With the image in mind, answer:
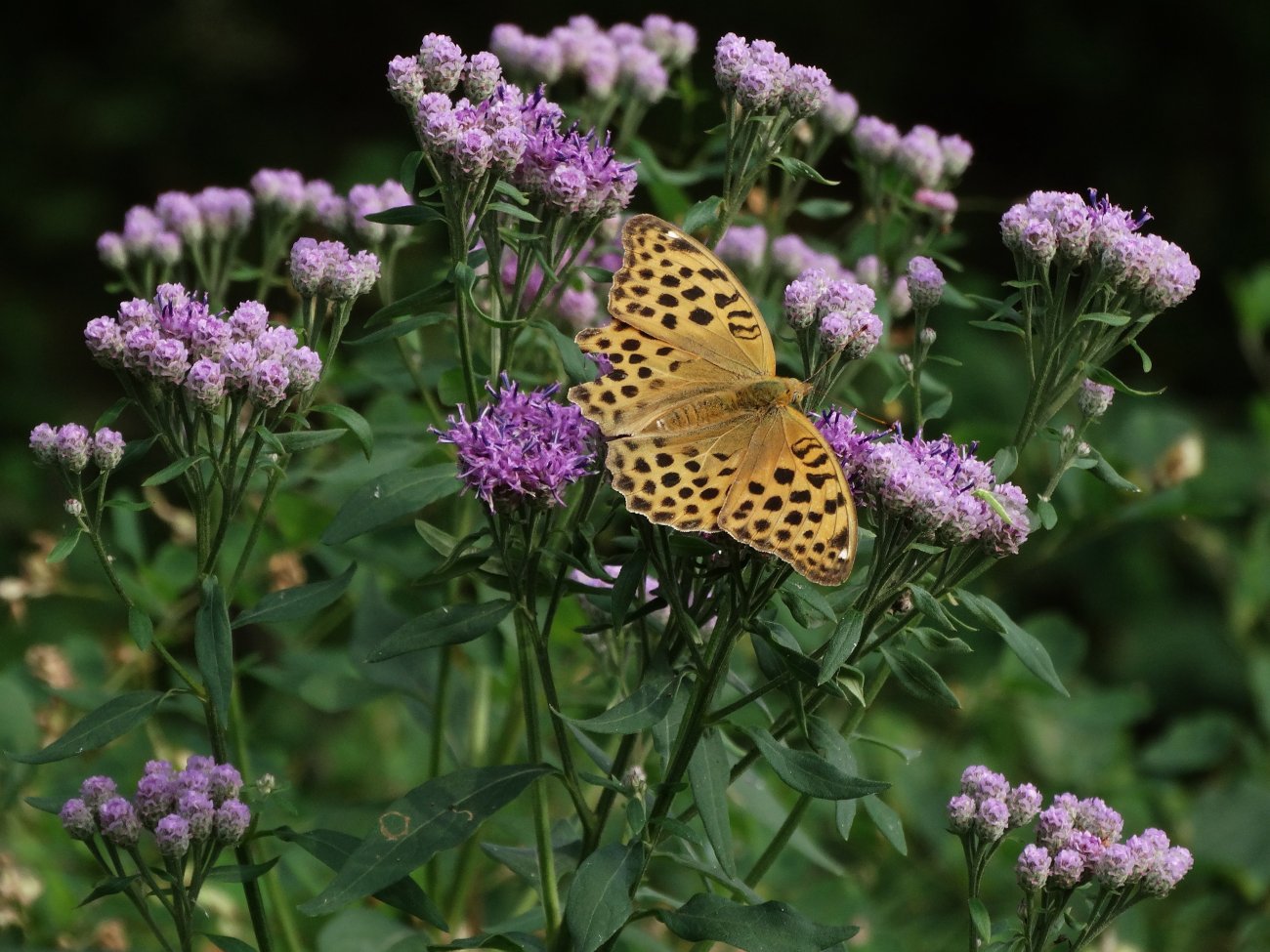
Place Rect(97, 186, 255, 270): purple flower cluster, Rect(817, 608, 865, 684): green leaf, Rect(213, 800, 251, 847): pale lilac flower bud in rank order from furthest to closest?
Rect(97, 186, 255, 270): purple flower cluster, Rect(213, 800, 251, 847): pale lilac flower bud, Rect(817, 608, 865, 684): green leaf

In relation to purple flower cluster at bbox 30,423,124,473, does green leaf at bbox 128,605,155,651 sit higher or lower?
lower

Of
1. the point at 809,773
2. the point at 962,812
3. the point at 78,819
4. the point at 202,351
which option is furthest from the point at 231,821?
the point at 962,812

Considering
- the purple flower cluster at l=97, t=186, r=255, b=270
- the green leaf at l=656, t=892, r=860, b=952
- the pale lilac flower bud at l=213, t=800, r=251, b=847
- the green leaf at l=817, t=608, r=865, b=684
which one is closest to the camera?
the green leaf at l=817, t=608, r=865, b=684

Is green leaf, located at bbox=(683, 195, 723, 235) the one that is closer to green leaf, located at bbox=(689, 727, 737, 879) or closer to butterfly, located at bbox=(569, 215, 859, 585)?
butterfly, located at bbox=(569, 215, 859, 585)

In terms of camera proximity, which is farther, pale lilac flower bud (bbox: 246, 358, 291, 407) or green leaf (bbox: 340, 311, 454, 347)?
green leaf (bbox: 340, 311, 454, 347)

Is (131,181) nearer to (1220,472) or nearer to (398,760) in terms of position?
(398,760)

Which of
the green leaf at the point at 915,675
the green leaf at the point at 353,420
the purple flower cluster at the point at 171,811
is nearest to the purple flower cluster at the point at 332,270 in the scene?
the green leaf at the point at 353,420

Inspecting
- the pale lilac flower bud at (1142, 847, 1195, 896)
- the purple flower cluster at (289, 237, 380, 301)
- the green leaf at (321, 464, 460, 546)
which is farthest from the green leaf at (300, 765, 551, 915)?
the pale lilac flower bud at (1142, 847, 1195, 896)

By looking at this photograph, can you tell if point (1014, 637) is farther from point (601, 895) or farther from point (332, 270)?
point (332, 270)
